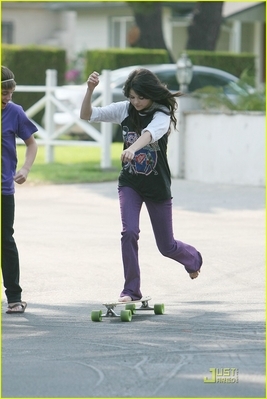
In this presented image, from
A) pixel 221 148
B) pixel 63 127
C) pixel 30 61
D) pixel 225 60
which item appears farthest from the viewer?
pixel 225 60

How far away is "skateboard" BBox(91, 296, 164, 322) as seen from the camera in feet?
22.6

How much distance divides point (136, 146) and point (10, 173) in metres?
0.95

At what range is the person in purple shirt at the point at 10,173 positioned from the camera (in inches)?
276

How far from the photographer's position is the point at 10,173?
7066 mm

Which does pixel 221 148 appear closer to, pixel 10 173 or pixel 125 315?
pixel 10 173

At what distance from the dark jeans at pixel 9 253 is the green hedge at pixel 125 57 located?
64.5 feet

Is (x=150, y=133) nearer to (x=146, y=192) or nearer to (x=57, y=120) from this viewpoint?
(x=146, y=192)

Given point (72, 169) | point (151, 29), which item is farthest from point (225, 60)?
point (72, 169)

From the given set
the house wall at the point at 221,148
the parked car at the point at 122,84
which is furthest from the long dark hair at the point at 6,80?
the parked car at the point at 122,84

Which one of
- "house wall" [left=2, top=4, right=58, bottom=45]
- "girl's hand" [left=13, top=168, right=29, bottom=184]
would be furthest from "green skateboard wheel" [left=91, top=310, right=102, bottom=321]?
"house wall" [left=2, top=4, right=58, bottom=45]

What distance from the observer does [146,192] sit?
23.5ft

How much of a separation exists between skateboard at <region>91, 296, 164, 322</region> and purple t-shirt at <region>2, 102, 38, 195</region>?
3.33 ft

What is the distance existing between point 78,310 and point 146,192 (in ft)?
3.22

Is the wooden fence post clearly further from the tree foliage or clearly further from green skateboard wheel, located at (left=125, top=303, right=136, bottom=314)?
green skateboard wheel, located at (left=125, top=303, right=136, bottom=314)
